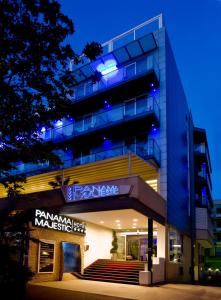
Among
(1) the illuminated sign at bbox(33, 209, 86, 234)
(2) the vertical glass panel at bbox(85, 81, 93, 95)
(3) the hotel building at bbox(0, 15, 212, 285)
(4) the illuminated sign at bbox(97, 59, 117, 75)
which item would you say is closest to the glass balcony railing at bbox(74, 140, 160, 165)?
(3) the hotel building at bbox(0, 15, 212, 285)

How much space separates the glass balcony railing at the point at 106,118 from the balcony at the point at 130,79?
148 cm

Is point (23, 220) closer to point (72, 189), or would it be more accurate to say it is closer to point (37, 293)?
point (37, 293)

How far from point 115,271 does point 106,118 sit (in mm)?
10425

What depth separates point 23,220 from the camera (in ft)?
32.9

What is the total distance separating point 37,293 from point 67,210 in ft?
19.3

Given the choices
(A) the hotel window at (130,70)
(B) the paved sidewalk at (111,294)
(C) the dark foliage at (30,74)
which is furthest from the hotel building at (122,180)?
(C) the dark foliage at (30,74)

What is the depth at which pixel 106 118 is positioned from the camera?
25000mm

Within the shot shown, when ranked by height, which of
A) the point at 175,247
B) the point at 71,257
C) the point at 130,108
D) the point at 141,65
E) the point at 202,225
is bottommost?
the point at 71,257

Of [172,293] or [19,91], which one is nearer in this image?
[19,91]

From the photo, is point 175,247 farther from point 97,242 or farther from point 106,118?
point 106,118

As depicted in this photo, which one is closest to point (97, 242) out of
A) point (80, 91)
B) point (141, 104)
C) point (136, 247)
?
point (136, 247)

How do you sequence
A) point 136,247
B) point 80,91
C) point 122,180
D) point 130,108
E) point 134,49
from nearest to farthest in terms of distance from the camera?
point 122,180, point 130,108, point 134,49, point 136,247, point 80,91

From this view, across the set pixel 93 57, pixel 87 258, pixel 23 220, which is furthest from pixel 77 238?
pixel 93 57

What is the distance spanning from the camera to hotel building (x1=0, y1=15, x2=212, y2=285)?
18.7 meters
